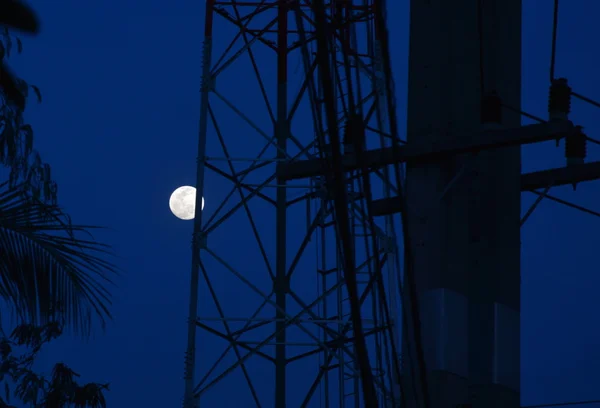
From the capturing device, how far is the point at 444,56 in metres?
9.41

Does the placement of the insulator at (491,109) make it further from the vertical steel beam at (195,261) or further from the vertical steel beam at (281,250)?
the vertical steel beam at (281,250)

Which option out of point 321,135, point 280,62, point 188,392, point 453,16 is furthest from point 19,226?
point 280,62

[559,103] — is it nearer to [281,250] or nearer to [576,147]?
[576,147]

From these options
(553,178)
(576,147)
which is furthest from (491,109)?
(553,178)

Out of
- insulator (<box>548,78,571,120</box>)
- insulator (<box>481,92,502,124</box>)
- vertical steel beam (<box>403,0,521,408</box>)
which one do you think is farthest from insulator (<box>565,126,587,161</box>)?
insulator (<box>481,92,502,124</box>)

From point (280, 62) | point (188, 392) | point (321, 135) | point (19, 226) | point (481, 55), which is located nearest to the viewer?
point (321, 135)

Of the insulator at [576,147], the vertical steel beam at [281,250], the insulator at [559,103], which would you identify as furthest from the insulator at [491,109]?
the vertical steel beam at [281,250]

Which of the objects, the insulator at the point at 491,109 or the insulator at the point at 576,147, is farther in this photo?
the insulator at the point at 576,147

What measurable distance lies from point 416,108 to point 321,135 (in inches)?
161

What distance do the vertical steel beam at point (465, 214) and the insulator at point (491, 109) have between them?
0.29 metres

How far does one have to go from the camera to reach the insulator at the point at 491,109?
880 centimetres

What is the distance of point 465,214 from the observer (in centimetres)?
902

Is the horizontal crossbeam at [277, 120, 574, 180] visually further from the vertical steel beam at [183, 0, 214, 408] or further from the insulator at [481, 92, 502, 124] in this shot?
the vertical steel beam at [183, 0, 214, 408]

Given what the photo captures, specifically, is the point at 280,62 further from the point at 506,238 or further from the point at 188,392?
the point at 506,238
